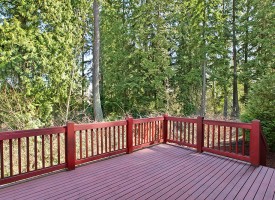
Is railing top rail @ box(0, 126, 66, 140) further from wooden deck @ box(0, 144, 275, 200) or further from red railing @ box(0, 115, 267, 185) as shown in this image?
wooden deck @ box(0, 144, 275, 200)

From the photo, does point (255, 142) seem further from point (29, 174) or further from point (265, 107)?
point (29, 174)

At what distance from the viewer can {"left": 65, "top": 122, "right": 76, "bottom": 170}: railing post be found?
160 inches

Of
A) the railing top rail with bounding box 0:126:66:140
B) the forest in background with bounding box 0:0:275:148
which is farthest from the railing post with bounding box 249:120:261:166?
the forest in background with bounding box 0:0:275:148

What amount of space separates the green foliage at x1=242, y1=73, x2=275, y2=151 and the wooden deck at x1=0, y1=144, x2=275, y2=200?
2.41 m

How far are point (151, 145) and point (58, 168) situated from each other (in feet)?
8.81

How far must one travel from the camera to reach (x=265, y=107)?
6414mm

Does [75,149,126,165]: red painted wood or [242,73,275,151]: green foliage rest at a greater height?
[242,73,275,151]: green foliage

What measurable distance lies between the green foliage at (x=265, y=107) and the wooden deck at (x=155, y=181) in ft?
7.92

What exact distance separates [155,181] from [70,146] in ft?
5.72

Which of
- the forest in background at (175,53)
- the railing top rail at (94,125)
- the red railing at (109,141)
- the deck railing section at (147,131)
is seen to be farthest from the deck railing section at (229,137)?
the forest in background at (175,53)

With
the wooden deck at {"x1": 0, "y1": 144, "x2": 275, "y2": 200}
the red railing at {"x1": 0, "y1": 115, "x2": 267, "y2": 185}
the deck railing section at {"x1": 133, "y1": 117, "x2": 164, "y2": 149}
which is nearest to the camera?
the wooden deck at {"x1": 0, "y1": 144, "x2": 275, "y2": 200}

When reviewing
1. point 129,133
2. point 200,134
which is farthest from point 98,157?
point 200,134

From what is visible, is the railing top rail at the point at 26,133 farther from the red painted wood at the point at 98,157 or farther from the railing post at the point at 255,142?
the railing post at the point at 255,142

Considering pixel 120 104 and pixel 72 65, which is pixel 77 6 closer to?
pixel 72 65
